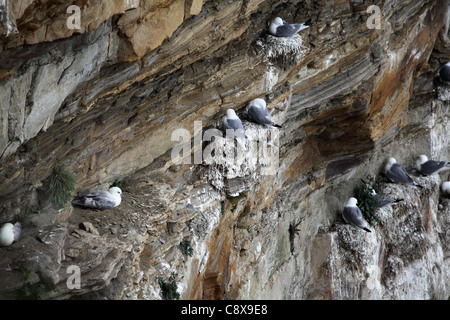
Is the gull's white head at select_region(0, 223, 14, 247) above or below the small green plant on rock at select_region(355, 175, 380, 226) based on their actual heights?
below

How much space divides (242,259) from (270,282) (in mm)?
1256

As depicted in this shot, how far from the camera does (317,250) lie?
12203mm

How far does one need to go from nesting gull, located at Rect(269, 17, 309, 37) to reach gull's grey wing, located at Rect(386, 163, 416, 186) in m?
4.87

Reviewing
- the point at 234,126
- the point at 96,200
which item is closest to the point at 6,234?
the point at 96,200

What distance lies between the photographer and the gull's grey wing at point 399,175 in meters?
12.7

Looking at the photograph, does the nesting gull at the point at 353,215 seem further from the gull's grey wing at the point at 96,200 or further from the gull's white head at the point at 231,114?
the gull's grey wing at the point at 96,200

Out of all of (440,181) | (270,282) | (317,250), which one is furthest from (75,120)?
(440,181)

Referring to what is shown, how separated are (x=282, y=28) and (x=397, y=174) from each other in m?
5.17

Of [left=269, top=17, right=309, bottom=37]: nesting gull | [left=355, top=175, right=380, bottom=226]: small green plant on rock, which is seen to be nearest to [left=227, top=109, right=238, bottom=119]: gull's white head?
[left=269, top=17, right=309, bottom=37]: nesting gull

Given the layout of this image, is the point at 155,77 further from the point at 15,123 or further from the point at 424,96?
the point at 424,96

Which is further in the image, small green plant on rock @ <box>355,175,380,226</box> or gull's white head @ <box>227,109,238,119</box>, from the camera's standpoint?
small green plant on rock @ <box>355,175,380,226</box>

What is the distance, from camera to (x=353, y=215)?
11.9m

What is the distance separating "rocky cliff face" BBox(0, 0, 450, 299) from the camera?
5.79 m

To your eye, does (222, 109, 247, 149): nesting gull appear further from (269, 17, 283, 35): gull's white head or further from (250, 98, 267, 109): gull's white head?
(269, 17, 283, 35): gull's white head
